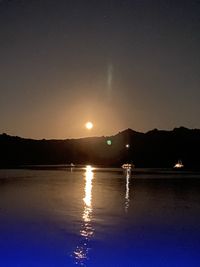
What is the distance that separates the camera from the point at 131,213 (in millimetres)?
41656

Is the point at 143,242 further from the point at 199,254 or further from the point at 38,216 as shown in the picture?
the point at 38,216

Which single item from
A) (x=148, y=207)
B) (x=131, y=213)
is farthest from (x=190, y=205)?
(x=131, y=213)

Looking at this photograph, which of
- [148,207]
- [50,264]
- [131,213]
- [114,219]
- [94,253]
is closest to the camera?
[50,264]

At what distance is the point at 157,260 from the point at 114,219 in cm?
1393

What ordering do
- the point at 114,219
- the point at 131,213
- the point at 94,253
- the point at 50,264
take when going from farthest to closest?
the point at 131,213
the point at 114,219
the point at 94,253
the point at 50,264

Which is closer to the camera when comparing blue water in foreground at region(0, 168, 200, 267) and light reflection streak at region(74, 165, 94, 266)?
light reflection streak at region(74, 165, 94, 266)

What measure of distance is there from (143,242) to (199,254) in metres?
4.11

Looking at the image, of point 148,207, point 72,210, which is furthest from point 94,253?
point 148,207

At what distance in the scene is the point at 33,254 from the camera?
965 inches

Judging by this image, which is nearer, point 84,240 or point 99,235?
point 84,240

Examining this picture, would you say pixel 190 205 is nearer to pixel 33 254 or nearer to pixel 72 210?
pixel 72 210

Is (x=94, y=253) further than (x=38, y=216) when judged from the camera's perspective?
No

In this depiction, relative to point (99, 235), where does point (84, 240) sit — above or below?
below

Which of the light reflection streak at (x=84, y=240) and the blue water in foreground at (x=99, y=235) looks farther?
the blue water in foreground at (x=99, y=235)
